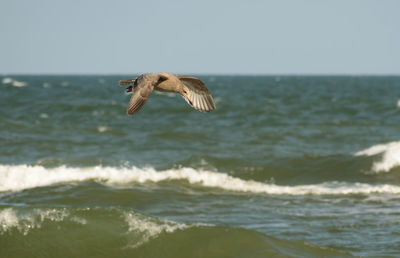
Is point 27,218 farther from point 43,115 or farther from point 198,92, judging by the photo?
point 43,115

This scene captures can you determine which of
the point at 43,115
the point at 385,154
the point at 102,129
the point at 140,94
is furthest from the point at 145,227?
the point at 43,115

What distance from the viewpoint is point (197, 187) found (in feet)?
44.8

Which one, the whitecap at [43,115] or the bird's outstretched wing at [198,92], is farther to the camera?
the whitecap at [43,115]

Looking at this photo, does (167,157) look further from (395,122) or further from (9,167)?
(395,122)

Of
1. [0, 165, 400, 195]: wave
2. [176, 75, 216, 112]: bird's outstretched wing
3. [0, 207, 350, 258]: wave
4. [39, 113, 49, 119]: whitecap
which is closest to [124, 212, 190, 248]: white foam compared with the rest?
[0, 207, 350, 258]: wave

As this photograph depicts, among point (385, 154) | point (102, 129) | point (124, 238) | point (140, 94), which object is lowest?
point (124, 238)

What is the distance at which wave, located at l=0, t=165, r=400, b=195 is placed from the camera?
13.4 m

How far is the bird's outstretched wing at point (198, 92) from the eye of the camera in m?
6.44

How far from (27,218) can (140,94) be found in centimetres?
538

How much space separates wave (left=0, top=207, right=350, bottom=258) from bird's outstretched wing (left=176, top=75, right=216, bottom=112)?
10.5 feet

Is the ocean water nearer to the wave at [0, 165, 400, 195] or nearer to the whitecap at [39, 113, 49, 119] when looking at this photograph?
the wave at [0, 165, 400, 195]

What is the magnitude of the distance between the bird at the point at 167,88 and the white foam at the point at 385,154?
10.2m

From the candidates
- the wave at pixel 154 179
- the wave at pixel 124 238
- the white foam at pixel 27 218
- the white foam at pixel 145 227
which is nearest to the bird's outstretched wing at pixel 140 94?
the wave at pixel 124 238

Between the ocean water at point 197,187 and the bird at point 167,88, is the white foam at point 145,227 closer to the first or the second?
the ocean water at point 197,187
